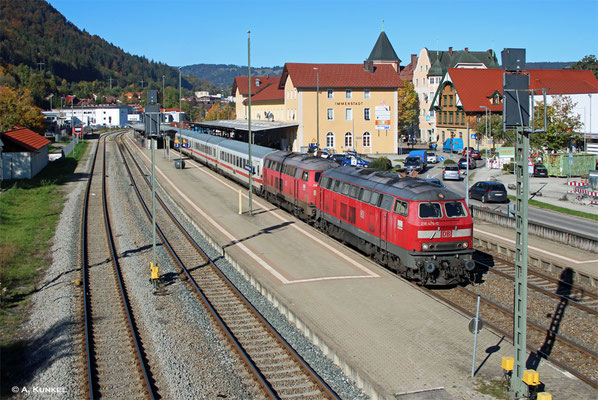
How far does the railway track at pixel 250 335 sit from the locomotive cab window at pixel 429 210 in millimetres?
6298

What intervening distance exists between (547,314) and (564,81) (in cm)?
6503

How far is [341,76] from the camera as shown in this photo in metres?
72.9

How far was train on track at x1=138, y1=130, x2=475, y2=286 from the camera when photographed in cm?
1906

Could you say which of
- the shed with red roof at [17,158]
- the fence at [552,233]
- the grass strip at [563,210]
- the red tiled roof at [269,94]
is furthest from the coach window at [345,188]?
the red tiled roof at [269,94]

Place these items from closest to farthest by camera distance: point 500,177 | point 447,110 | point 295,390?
point 295,390
point 500,177
point 447,110

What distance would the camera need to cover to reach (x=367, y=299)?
18.0m

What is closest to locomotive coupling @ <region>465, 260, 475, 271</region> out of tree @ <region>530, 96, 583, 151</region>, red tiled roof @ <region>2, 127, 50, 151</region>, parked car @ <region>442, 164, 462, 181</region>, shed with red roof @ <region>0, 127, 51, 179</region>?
parked car @ <region>442, 164, 462, 181</region>

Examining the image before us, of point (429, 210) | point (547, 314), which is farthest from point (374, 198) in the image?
point (547, 314)

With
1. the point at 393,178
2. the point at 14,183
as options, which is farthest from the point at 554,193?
the point at 14,183

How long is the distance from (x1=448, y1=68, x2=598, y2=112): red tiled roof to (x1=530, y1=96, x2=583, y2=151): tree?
51.6 feet

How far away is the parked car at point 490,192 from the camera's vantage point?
37.8 metres

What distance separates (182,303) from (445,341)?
815 cm

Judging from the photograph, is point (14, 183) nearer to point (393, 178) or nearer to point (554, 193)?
point (393, 178)

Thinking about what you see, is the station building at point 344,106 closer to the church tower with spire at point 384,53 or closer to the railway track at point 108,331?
the church tower with spire at point 384,53
